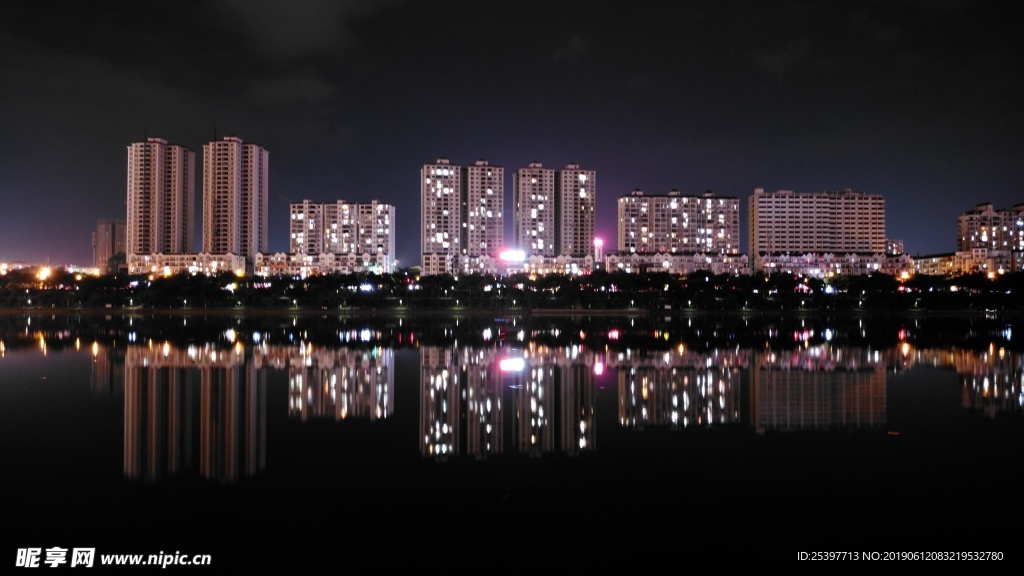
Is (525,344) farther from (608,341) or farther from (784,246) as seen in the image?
(784,246)

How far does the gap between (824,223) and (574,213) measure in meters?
42.5

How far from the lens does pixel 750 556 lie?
5.40 m

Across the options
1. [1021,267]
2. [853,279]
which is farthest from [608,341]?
[1021,267]

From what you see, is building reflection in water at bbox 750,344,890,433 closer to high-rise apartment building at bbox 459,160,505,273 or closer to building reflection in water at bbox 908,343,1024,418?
building reflection in water at bbox 908,343,1024,418

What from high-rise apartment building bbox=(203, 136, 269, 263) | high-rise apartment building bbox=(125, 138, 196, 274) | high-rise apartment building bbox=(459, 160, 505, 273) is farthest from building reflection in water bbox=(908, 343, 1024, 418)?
high-rise apartment building bbox=(125, 138, 196, 274)

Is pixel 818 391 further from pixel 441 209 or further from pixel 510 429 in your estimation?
pixel 441 209

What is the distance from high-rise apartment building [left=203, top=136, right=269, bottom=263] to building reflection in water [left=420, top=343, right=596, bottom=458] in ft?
309

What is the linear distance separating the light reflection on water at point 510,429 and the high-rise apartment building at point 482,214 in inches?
3394

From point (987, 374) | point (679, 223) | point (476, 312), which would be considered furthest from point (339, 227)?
point (987, 374)

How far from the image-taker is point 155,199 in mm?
102375

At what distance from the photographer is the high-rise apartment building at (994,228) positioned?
10919cm

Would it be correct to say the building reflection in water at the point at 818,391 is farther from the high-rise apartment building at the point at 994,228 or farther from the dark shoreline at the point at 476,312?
the high-rise apartment building at the point at 994,228

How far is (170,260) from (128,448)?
4144 inches

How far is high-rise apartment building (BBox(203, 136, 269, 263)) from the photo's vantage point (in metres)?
102
